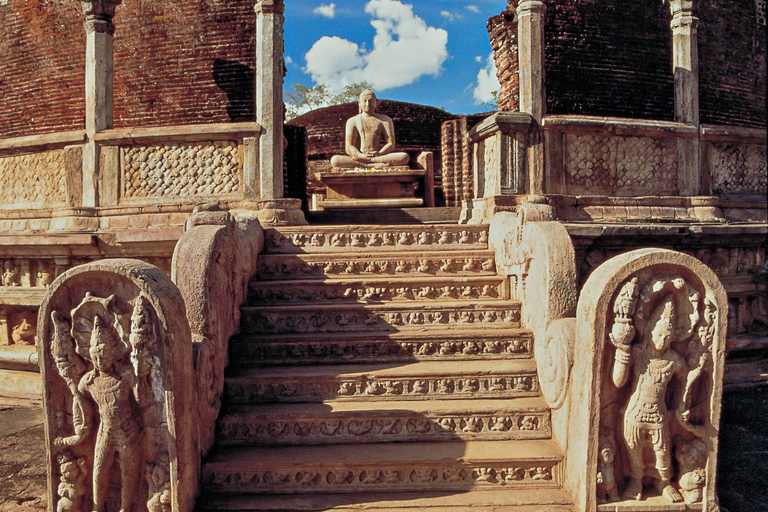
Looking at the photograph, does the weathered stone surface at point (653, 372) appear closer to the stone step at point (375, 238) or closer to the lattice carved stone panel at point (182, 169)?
the stone step at point (375, 238)

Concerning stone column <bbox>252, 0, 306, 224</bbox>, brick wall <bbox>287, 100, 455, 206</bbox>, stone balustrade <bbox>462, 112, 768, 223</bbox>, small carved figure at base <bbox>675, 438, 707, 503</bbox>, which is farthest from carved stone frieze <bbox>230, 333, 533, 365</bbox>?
brick wall <bbox>287, 100, 455, 206</bbox>

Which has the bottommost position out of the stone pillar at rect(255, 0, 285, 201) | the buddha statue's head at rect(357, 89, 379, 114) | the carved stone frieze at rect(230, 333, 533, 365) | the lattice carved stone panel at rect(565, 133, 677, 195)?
the carved stone frieze at rect(230, 333, 533, 365)

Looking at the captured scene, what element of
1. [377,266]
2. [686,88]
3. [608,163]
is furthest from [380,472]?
[686,88]

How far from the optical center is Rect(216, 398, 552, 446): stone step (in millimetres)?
3338

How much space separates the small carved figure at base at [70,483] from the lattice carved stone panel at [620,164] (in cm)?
589

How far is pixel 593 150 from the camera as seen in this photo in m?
6.80

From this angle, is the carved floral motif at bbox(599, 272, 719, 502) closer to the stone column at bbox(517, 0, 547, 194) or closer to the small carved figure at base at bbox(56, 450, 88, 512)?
the small carved figure at base at bbox(56, 450, 88, 512)

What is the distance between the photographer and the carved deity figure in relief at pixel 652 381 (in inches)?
107

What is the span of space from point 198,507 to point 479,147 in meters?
5.57

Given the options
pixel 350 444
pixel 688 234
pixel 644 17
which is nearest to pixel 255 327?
pixel 350 444

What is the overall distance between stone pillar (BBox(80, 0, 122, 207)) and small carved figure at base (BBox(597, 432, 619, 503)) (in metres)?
6.34

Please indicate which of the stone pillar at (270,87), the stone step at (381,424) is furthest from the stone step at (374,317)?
the stone pillar at (270,87)

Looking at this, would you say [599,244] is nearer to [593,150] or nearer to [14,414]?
[593,150]

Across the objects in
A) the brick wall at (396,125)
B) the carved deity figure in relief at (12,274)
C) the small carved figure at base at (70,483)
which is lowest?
the small carved figure at base at (70,483)
